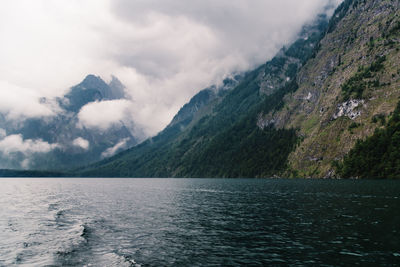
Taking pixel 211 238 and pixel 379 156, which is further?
pixel 379 156

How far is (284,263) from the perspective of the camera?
91.4 ft

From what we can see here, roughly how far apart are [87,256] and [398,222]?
46.3 metres

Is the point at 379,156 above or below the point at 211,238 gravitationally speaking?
above

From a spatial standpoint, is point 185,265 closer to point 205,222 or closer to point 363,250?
point 363,250

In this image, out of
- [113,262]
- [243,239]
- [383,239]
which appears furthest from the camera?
[243,239]

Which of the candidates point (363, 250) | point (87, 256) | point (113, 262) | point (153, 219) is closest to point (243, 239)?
point (363, 250)

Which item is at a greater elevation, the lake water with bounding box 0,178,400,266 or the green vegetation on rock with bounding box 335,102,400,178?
the green vegetation on rock with bounding box 335,102,400,178

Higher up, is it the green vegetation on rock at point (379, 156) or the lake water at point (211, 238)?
the green vegetation on rock at point (379, 156)

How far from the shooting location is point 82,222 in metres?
54.4

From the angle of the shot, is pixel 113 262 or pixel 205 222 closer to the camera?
pixel 113 262

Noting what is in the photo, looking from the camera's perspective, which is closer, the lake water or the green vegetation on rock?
the lake water

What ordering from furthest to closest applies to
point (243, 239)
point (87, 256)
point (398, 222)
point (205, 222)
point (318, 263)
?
point (205, 222), point (398, 222), point (243, 239), point (87, 256), point (318, 263)

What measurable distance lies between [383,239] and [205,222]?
2774 cm

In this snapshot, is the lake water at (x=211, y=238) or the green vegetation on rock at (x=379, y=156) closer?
the lake water at (x=211, y=238)
